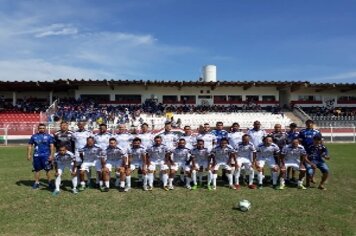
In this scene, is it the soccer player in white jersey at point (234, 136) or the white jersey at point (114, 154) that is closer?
the white jersey at point (114, 154)

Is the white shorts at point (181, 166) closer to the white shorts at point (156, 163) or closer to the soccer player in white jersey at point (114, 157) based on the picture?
the white shorts at point (156, 163)

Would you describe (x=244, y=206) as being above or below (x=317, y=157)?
below

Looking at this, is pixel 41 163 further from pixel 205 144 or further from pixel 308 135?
pixel 308 135

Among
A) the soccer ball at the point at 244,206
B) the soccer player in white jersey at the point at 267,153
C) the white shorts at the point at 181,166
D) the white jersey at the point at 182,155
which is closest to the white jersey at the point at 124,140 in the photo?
the white jersey at the point at 182,155

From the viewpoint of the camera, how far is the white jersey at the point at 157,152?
11.7 m

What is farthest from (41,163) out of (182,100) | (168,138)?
(182,100)

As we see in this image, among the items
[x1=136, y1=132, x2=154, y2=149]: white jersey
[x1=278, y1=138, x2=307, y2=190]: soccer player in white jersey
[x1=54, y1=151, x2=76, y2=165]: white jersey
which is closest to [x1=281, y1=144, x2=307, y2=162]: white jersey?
[x1=278, y1=138, x2=307, y2=190]: soccer player in white jersey

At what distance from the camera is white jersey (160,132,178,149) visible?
1230 centimetres

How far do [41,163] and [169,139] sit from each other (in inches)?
154

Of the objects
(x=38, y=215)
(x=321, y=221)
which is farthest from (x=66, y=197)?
(x=321, y=221)

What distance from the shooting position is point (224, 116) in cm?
Answer: 4278

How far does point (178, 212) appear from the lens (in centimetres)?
888

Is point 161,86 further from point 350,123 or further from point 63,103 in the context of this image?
point 350,123

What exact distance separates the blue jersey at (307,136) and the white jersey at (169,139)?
401 centimetres
